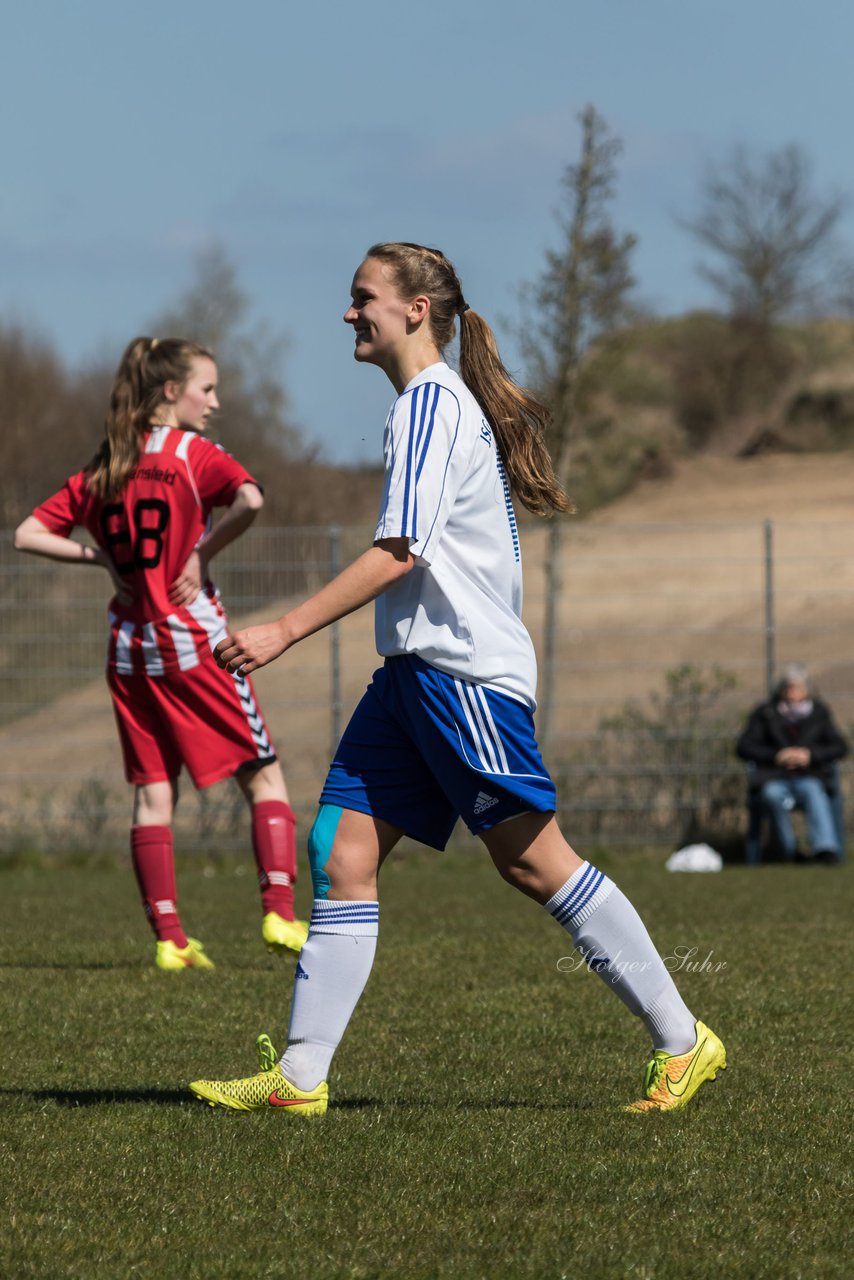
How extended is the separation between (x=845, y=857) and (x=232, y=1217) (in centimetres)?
1102

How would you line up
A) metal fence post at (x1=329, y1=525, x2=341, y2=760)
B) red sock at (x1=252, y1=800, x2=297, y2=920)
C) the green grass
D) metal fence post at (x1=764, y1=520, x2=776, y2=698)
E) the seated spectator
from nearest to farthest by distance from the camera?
the green grass → red sock at (x1=252, y1=800, x2=297, y2=920) → the seated spectator → metal fence post at (x1=329, y1=525, x2=341, y2=760) → metal fence post at (x1=764, y1=520, x2=776, y2=698)

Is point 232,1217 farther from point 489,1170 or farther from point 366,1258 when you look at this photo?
point 489,1170

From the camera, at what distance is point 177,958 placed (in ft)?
22.8

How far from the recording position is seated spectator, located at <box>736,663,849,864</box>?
44.5 ft

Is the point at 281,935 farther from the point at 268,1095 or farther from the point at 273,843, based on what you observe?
the point at 268,1095

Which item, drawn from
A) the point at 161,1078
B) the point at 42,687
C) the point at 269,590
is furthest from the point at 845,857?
the point at 161,1078

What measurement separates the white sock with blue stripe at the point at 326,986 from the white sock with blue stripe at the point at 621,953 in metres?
0.47

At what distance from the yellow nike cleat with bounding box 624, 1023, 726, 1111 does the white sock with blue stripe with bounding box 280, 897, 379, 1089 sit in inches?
28.3

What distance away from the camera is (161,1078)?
4910mm

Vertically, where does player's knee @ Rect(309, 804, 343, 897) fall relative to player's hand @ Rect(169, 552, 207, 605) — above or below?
below

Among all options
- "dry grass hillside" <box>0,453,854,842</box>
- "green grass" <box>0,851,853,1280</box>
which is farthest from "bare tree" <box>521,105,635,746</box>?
"green grass" <box>0,851,853,1280</box>

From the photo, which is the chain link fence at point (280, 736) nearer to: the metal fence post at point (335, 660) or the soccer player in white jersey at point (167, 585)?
the metal fence post at point (335, 660)

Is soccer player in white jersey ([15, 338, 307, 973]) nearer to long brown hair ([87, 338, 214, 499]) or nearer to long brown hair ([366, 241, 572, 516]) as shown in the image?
long brown hair ([87, 338, 214, 499])

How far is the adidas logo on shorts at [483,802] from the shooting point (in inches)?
165
